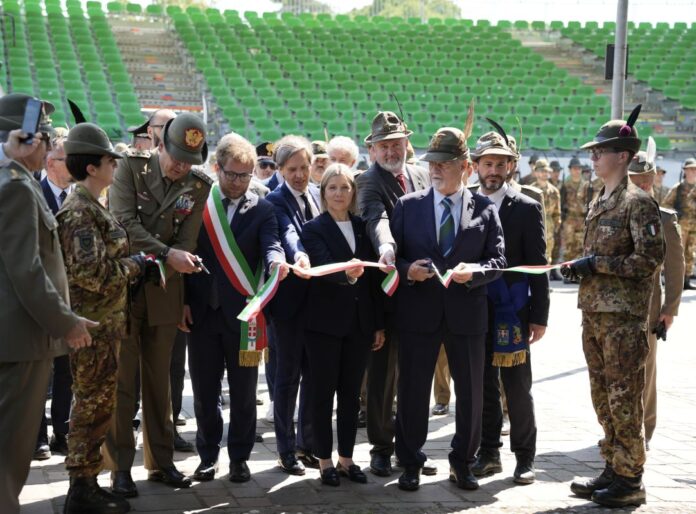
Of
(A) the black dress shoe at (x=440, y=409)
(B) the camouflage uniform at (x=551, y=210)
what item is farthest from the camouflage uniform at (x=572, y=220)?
(A) the black dress shoe at (x=440, y=409)

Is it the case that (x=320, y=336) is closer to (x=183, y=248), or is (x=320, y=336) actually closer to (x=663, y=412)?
(x=183, y=248)

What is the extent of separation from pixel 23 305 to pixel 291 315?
1925 mm

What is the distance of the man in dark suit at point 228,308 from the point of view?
5.14 m

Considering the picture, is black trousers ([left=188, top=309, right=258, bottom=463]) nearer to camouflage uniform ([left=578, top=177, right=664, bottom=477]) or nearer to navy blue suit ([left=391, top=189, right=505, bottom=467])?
navy blue suit ([left=391, top=189, right=505, bottom=467])

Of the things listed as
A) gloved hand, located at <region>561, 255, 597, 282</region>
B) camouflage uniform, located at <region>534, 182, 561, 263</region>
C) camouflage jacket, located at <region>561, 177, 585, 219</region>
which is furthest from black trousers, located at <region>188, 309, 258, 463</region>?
camouflage jacket, located at <region>561, 177, 585, 219</region>

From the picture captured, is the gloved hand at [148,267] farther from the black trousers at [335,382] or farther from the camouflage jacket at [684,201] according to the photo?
the camouflage jacket at [684,201]

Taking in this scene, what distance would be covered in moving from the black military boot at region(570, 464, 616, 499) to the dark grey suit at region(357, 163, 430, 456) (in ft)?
3.82

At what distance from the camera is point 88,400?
4496mm

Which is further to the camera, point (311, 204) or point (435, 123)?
point (435, 123)

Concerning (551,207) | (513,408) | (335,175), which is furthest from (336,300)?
(551,207)

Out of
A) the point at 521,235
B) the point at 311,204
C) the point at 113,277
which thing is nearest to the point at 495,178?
the point at 521,235

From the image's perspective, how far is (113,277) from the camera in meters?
4.44

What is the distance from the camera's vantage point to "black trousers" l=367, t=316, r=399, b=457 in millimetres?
5555

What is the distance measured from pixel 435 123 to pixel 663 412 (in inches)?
628
